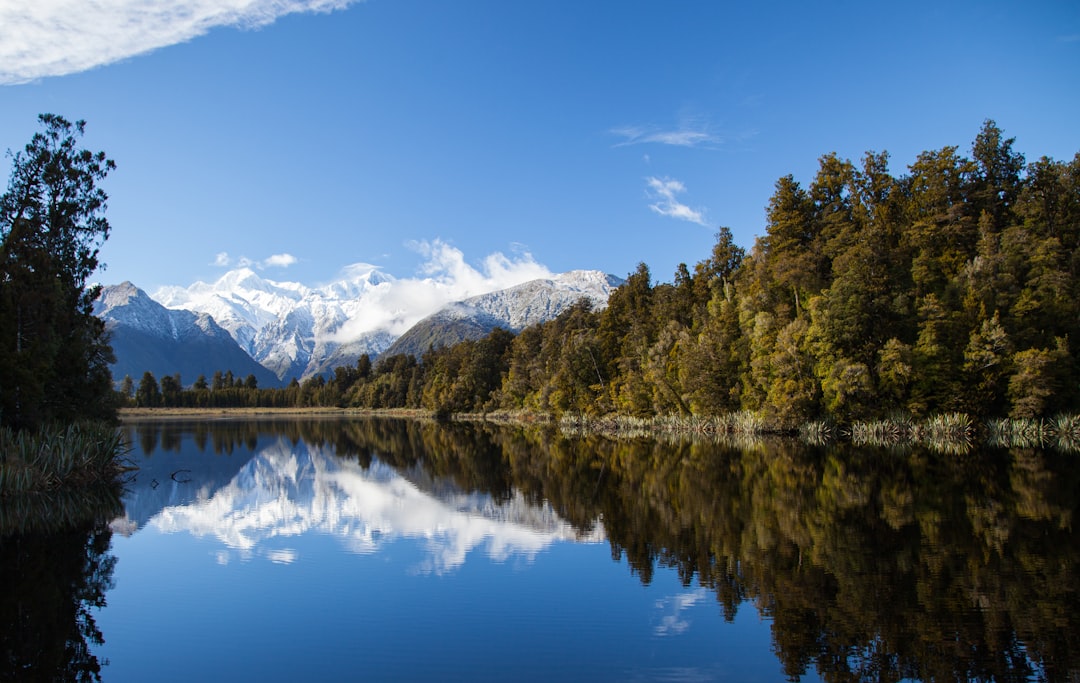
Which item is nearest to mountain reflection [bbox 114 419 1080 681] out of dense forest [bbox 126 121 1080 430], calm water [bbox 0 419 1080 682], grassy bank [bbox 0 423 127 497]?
calm water [bbox 0 419 1080 682]

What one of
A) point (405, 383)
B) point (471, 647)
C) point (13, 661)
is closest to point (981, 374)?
point (471, 647)

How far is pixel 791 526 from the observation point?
19.5 meters

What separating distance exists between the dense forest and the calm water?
22.1 metres

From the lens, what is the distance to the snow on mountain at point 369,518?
19.9m

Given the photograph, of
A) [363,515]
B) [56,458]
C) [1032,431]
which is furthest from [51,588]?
[1032,431]

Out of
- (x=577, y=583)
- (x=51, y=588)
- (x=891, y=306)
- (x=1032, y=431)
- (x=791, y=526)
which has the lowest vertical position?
(x=51, y=588)

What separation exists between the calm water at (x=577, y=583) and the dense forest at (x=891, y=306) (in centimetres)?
2210

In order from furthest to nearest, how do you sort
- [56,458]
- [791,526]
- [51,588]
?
[56,458] < [791,526] < [51,588]

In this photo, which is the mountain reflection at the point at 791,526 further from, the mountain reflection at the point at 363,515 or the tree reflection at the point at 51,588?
the tree reflection at the point at 51,588

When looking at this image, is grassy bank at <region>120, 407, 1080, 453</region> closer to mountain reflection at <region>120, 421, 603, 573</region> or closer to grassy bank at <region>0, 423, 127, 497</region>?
mountain reflection at <region>120, 421, 603, 573</region>

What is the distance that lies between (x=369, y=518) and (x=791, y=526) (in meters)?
15.0

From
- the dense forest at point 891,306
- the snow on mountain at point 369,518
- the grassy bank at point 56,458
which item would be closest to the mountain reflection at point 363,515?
the snow on mountain at point 369,518

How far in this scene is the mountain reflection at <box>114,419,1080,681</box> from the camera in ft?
35.3

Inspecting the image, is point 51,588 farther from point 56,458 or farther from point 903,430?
point 903,430
